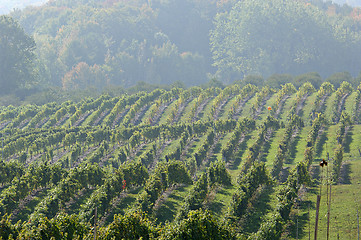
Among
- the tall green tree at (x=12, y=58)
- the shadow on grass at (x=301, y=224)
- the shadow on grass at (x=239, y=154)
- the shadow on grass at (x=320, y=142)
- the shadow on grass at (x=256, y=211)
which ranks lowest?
the shadow on grass at (x=239, y=154)

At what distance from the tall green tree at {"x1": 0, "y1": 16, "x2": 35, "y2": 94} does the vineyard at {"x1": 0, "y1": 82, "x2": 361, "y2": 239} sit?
42823mm

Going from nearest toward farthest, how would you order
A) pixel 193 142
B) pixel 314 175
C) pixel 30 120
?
1. pixel 314 175
2. pixel 193 142
3. pixel 30 120

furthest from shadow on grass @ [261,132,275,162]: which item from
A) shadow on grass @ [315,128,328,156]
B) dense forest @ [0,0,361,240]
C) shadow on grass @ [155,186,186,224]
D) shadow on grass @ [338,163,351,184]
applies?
shadow on grass @ [155,186,186,224]

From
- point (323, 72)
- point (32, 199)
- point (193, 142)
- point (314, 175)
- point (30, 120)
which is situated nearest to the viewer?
point (32, 199)

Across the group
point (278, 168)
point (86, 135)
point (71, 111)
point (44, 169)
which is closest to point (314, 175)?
point (278, 168)

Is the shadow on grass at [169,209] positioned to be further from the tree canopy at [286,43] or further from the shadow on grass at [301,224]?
the tree canopy at [286,43]

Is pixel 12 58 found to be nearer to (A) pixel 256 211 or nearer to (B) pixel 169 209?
(B) pixel 169 209

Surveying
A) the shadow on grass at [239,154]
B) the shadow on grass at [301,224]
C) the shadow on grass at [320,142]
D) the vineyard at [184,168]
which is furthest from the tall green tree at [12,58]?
the shadow on grass at [301,224]

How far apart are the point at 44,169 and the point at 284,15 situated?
157 meters

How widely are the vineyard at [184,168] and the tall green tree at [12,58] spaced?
42823 millimetres

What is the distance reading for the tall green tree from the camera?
154375 millimetres

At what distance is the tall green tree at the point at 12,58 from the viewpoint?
154 meters

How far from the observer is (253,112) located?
322ft

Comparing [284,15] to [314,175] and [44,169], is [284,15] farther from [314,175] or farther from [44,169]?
[44,169]
